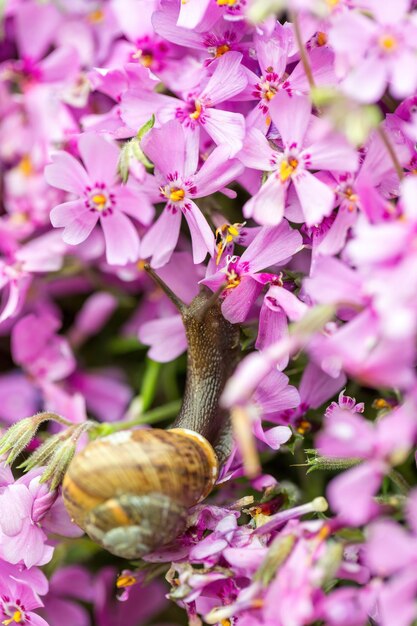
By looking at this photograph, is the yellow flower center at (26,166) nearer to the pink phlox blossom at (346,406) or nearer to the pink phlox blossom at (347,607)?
the pink phlox blossom at (346,406)

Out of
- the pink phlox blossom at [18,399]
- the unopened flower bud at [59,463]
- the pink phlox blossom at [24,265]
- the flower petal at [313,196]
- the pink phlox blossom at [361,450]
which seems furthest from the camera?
the pink phlox blossom at [18,399]

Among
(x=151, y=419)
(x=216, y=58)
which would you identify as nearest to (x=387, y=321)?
(x=216, y=58)

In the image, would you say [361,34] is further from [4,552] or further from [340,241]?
[4,552]

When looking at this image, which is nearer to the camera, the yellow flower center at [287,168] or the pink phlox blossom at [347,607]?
the pink phlox blossom at [347,607]

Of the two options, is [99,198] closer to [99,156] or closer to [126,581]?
[99,156]

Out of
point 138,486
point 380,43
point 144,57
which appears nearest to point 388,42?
point 380,43

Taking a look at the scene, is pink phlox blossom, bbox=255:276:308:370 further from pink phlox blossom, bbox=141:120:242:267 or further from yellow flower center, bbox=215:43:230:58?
yellow flower center, bbox=215:43:230:58

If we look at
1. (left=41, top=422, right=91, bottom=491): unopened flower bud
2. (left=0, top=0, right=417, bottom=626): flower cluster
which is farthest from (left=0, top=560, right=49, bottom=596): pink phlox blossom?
(left=41, top=422, right=91, bottom=491): unopened flower bud

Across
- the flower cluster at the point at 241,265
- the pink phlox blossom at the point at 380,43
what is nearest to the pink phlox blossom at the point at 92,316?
the flower cluster at the point at 241,265
